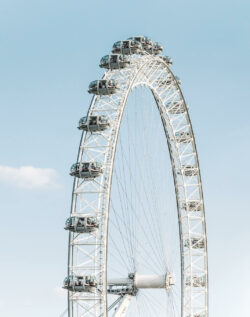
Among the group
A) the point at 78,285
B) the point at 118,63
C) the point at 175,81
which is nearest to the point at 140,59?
the point at 118,63

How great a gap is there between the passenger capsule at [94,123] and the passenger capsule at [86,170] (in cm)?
249

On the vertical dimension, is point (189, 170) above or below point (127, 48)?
below

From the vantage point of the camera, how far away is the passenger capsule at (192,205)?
2938 inches

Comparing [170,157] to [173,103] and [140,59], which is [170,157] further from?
[140,59]

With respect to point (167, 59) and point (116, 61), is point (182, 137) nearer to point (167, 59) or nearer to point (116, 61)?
point (167, 59)

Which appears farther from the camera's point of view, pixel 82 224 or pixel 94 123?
pixel 94 123

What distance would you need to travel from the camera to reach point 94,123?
186ft

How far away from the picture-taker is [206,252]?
7531 centimetres

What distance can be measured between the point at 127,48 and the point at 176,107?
40.8ft

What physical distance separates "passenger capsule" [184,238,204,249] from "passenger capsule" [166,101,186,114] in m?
10.8

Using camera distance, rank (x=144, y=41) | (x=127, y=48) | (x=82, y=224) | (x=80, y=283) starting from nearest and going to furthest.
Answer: (x=80, y=283), (x=82, y=224), (x=127, y=48), (x=144, y=41)

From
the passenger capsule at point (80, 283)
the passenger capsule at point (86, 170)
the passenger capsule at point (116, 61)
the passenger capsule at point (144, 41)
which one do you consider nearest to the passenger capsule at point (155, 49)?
the passenger capsule at point (144, 41)

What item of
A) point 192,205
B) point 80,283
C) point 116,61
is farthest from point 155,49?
point 80,283

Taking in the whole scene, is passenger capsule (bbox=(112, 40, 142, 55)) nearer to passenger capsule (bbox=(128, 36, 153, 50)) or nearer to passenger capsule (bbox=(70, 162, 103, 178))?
passenger capsule (bbox=(128, 36, 153, 50))
